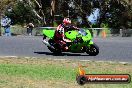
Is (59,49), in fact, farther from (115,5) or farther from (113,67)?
(115,5)

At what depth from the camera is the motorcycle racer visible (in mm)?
18984

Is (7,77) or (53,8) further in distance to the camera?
(53,8)

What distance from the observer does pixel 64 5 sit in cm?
6494

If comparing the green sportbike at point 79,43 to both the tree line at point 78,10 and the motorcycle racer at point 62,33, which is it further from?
the tree line at point 78,10

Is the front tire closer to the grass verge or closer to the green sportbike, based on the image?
the green sportbike

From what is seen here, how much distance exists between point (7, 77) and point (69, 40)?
8335 mm

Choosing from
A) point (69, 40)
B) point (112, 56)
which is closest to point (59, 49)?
point (69, 40)

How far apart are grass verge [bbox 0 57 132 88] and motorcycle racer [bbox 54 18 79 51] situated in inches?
137

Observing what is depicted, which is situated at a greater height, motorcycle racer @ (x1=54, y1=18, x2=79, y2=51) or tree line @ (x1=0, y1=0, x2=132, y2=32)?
motorcycle racer @ (x1=54, y1=18, x2=79, y2=51)

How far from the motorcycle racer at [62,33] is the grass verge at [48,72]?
3477 millimetres

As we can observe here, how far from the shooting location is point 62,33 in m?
19.1

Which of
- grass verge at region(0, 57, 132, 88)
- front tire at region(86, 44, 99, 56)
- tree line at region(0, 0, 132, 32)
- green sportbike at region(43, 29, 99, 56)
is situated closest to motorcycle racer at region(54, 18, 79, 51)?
green sportbike at region(43, 29, 99, 56)

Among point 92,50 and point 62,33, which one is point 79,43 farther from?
point 62,33

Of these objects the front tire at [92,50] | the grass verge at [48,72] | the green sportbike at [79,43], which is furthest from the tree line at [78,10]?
the grass verge at [48,72]
